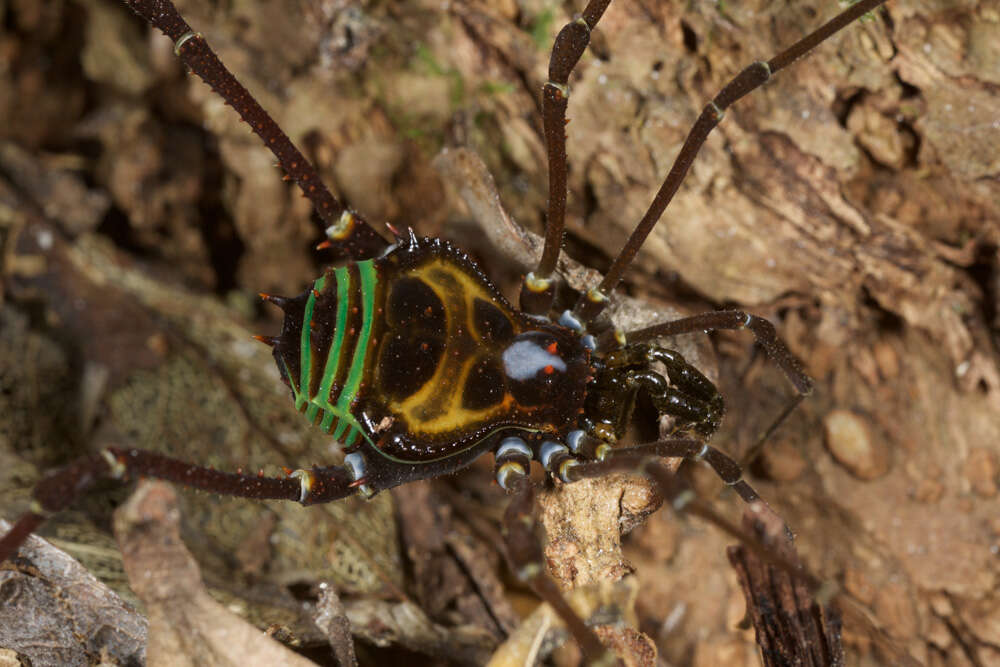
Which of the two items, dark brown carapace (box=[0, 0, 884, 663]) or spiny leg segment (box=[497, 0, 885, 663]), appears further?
dark brown carapace (box=[0, 0, 884, 663])

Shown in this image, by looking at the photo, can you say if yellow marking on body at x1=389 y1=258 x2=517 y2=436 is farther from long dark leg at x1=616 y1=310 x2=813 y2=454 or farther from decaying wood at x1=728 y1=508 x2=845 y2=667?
decaying wood at x1=728 y1=508 x2=845 y2=667

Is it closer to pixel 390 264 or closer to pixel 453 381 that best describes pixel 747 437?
pixel 453 381

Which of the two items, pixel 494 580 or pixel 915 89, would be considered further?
pixel 494 580

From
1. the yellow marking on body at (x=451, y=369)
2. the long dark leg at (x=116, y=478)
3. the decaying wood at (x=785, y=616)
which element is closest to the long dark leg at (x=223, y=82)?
the yellow marking on body at (x=451, y=369)

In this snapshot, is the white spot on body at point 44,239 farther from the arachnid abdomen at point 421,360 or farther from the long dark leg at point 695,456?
the long dark leg at point 695,456

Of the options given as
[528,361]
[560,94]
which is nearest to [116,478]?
[528,361]

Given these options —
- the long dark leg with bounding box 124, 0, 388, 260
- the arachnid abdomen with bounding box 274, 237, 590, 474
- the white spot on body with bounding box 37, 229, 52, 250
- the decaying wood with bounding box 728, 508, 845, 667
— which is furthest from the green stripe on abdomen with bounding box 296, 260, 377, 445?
the white spot on body with bounding box 37, 229, 52, 250

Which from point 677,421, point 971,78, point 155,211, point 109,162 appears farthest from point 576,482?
point 109,162
